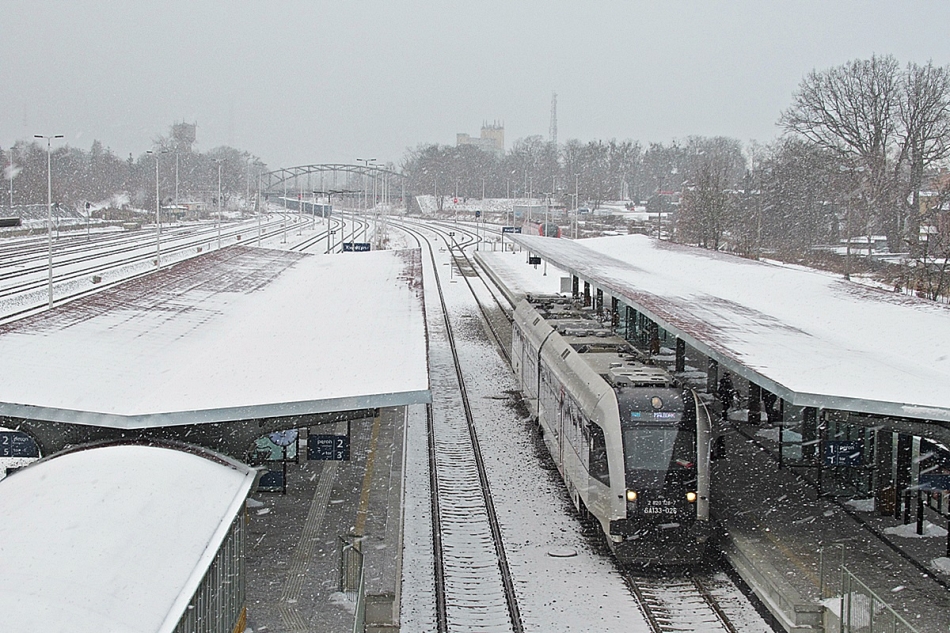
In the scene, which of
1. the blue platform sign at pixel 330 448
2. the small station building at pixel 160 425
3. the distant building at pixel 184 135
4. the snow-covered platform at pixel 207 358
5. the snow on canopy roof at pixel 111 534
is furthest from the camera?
the distant building at pixel 184 135

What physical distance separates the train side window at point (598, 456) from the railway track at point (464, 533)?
6.51 ft

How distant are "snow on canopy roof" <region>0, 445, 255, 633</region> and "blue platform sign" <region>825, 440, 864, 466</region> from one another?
33.1 ft

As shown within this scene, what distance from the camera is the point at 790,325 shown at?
856 inches

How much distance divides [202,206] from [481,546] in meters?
119

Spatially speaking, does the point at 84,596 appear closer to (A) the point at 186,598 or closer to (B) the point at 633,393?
(A) the point at 186,598

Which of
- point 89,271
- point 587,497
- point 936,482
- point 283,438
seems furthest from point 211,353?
point 89,271

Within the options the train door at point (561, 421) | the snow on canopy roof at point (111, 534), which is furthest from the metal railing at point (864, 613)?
the snow on canopy roof at point (111, 534)

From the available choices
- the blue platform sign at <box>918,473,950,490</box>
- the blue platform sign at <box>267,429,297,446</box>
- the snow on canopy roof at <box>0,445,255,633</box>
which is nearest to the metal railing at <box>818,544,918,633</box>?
the blue platform sign at <box>918,473,950,490</box>

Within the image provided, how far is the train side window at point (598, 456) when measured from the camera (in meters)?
14.3

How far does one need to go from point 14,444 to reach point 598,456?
9.29 m

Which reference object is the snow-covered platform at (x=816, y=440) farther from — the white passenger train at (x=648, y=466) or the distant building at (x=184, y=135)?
the distant building at (x=184, y=135)

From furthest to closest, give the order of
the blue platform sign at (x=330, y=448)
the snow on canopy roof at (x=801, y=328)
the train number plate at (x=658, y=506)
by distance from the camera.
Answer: the blue platform sign at (x=330, y=448) → the train number plate at (x=658, y=506) → the snow on canopy roof at (x=801, y=328)

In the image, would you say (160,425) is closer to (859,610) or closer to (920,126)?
(859,610)

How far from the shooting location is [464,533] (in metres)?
16.4
